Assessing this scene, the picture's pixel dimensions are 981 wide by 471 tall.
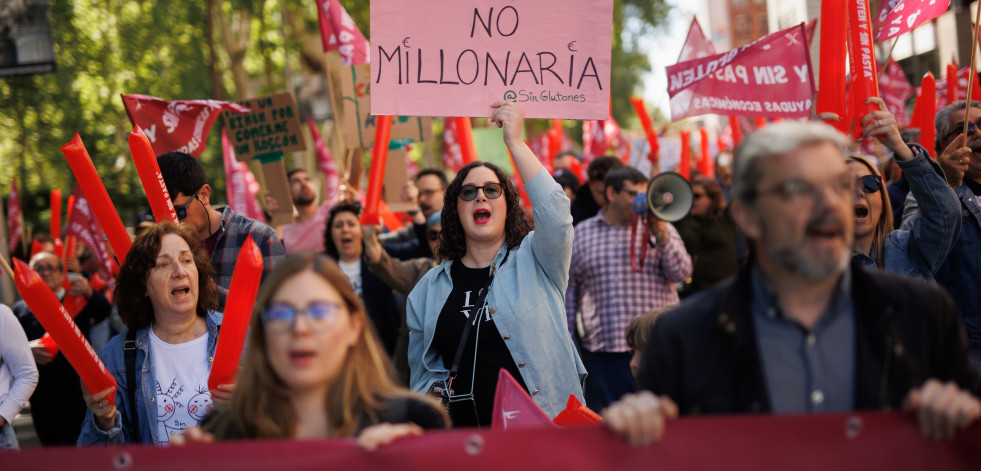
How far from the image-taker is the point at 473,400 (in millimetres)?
3705

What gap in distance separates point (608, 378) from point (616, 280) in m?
0.62

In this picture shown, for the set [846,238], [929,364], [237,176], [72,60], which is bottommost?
[929,364]

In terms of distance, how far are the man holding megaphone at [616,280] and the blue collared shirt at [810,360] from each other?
378 cm

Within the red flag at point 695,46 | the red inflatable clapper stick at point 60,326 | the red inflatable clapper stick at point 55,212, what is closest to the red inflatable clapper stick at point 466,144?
the red inflatable clapper stick at point 60,326

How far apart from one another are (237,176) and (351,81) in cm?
269

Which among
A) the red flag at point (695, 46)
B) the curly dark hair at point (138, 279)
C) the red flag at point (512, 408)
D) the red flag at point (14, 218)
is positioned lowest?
the red flag at point (512, 408)

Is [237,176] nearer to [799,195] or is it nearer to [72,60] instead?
[799,195]

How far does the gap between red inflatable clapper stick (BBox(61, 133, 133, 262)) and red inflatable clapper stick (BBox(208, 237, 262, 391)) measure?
3.64 feet

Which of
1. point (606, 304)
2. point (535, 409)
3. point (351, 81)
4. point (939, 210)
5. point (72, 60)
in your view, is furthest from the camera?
point (72, 60)

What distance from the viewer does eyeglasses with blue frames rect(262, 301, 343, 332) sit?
7.45 feet

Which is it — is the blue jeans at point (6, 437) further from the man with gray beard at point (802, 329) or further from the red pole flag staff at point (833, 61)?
the red pole flag staff at point (833, 61)

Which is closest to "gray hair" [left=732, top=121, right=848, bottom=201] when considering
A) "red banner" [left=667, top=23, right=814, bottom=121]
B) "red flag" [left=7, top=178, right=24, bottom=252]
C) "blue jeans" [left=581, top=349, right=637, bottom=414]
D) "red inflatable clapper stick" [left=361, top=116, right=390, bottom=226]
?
"blue jeans" [left=581, top=349, right=637, bottom=414]

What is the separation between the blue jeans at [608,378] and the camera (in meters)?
5.98

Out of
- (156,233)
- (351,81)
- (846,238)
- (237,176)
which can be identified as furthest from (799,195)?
(237,176)
